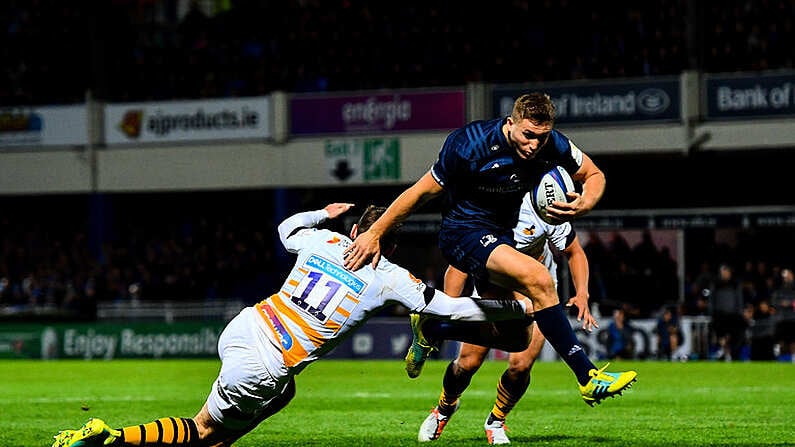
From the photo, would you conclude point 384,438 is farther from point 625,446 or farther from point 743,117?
point 743,117

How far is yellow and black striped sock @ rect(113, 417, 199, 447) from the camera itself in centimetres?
804

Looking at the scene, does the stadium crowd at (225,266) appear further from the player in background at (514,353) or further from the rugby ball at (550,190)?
the rugby ball at (550,190)

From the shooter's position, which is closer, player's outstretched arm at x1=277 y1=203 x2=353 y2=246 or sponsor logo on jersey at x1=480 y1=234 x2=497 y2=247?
player's outstretched arm at x1=277 y1=203 x2=353 y2=246

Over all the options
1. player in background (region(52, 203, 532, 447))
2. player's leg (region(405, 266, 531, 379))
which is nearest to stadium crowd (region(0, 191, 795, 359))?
player's leg (region(405, 266, 531, 379))

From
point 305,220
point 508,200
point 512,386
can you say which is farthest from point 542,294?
point 512,386

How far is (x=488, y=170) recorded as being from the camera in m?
9.01

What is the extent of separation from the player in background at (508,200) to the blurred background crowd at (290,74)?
16.0 metres

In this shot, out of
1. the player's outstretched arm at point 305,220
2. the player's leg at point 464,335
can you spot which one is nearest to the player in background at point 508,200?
the player's leg at point 464,335

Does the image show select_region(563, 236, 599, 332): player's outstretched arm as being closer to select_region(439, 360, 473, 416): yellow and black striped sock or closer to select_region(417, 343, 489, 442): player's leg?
select_region(417, 343, 489, 442): player's leg

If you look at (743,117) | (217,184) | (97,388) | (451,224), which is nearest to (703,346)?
(743,117)

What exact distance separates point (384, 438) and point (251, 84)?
81.4 feet

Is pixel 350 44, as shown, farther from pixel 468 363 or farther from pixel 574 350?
pixel 574 350

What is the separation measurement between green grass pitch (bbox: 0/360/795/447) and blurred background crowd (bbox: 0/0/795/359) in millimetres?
2557

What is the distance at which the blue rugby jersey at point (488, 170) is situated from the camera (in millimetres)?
8922
